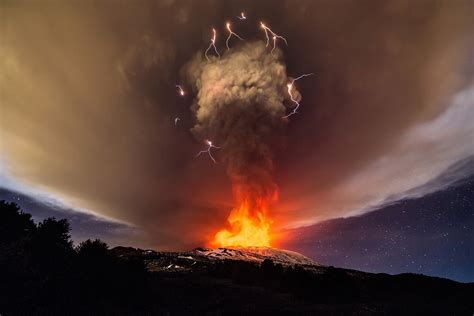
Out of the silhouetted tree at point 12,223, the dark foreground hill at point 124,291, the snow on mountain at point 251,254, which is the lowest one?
the dark foreground hill at point 124,291

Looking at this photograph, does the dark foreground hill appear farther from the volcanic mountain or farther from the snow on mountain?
the snow on mountain

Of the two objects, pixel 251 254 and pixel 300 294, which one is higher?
pixel 251 254

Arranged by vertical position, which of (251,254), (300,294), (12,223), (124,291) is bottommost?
(124,291)

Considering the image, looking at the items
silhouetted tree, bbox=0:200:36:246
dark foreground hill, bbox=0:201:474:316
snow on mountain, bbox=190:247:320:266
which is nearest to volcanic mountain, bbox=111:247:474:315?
dark foreground hill, bbox=0:201:474:316

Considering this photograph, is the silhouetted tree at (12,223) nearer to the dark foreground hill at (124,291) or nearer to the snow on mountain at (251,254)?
the dark foreground hill at (124,291)

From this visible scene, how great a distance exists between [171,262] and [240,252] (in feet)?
141

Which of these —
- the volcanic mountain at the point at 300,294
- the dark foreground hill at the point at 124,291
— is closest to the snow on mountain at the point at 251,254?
the volcanic mountain at the point at 300,294

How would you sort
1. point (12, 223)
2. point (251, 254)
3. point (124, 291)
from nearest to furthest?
point (124, 291), point (12, 223), point (251, 254)

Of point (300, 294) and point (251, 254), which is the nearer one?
point (300, 294)

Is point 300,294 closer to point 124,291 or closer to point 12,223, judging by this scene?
point 124,291

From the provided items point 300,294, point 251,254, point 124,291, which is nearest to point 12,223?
point 124,291

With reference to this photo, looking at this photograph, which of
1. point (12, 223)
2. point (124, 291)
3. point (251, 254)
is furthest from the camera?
point (251, 254)

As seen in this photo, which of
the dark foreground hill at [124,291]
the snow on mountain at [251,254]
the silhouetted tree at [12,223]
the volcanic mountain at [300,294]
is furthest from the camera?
the snow on mountain at [251,254]

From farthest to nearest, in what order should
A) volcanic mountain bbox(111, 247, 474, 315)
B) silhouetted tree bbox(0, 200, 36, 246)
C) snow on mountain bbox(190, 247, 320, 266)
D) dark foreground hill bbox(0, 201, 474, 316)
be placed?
snow on mountain bbox(190, 247, 320, 266) < silhouetted tree bbox(0, 200, 36, 246) < volcanic mountain bbox(111, 247, 474, 315) < dark foreground hill bbox(0, 201, 474, 316)
